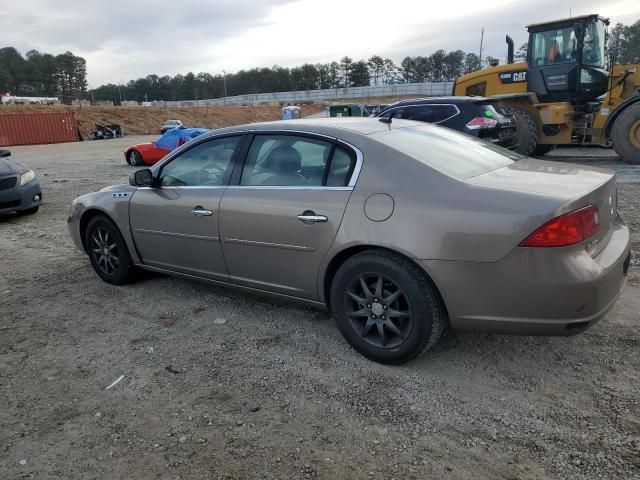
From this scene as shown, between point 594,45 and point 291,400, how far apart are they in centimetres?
1227

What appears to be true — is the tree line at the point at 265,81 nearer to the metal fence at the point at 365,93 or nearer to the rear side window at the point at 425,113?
the metal fence at the point at 365,93

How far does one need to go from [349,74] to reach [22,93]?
74020mm

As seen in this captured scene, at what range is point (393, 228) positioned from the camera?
304 cm

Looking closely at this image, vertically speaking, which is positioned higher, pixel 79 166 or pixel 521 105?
pixel 521 105

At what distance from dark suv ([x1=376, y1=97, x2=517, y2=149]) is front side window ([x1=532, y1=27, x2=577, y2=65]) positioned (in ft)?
10.1

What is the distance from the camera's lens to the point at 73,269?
5.67m

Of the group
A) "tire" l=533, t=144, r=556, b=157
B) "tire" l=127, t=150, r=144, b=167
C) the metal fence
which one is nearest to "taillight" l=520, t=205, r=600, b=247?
"tire" l=533, t=144, r=556, b=157

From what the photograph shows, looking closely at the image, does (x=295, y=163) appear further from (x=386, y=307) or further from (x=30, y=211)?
(x=30, y=211)

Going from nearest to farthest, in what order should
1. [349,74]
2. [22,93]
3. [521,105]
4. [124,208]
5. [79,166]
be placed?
[124,208] → [521,105] → [79,166] → [22,93] → [349,74]

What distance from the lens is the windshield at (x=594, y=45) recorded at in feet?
38.3

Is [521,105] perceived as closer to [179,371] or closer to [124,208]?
[124,208]

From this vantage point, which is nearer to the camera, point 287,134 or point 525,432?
point 525,432

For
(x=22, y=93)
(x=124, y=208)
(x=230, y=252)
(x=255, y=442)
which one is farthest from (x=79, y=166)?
Result: (x=22, y=93)

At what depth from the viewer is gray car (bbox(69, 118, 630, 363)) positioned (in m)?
2.74
